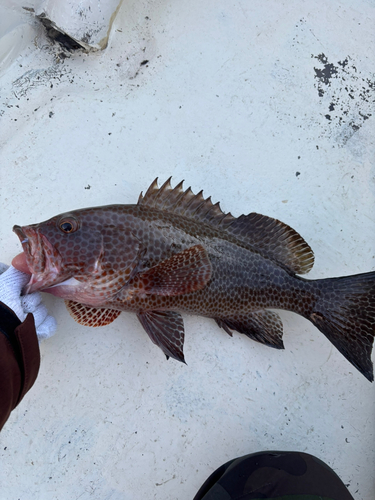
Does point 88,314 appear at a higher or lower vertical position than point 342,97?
lower

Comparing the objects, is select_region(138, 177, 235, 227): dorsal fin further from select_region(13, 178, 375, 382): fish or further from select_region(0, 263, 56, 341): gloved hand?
select_region(0, 263, 56, 341): gloved hand

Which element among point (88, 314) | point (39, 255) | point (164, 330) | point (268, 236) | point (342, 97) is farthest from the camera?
point (342, 97)

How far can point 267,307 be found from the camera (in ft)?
8.93

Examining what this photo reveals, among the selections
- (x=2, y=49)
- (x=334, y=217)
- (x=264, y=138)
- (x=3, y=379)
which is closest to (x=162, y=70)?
(x=264, y=138)

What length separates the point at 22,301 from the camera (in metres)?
2.54

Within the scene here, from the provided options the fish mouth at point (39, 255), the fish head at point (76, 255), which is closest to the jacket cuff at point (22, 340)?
the fish head at point (76, 255)

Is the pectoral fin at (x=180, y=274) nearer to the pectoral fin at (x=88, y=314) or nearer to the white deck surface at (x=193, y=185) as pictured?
the pectoral fin at (x=88, y=314)

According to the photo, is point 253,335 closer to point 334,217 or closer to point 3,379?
point 334,217

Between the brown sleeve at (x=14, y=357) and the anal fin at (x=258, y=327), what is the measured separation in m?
1.29

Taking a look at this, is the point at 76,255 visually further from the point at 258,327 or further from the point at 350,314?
the point at 350,314

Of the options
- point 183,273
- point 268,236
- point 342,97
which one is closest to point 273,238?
point 268,236

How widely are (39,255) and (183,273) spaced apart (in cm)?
88

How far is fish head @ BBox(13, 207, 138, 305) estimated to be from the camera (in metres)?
2.28

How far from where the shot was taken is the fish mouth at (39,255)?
2.27 meters
